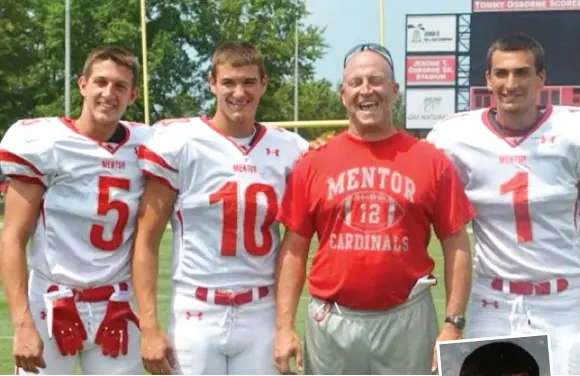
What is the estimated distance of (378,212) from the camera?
3668mm

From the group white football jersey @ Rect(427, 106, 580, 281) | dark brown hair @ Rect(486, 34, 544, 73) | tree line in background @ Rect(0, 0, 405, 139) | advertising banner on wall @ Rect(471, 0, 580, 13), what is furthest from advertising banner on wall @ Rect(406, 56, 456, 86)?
white football jersey @ Rect(427, 106, 580, 281)

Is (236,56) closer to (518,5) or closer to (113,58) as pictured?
(113,58)

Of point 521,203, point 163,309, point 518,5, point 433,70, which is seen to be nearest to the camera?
point 521,203

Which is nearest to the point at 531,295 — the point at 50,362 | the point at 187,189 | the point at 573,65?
the point at 187,189

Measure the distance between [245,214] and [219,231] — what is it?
4.4 inches

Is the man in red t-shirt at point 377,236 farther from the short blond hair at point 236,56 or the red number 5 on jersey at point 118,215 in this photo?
the red number 5 on jersey at point 118,215

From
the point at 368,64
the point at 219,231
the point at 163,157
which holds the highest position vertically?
the point at 368,64

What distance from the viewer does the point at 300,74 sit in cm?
4053

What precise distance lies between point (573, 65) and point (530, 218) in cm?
1945

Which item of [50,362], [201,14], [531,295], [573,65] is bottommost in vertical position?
[50,362]

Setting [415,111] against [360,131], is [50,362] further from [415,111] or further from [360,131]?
[415,111]

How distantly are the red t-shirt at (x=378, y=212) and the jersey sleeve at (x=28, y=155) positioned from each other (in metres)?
0.97

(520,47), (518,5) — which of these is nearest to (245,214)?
(520,47)

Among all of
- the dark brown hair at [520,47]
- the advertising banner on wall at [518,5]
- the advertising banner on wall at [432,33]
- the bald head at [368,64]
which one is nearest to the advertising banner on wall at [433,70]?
the advertising banner on wall at [432,33]
